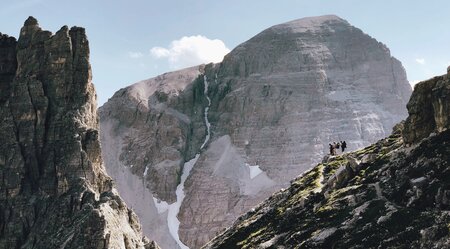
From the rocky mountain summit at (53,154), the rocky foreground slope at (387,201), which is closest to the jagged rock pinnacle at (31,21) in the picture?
the rocky mountain summit at (53,154)

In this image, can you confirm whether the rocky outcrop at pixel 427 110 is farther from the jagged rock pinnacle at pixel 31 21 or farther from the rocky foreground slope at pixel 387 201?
the jagged rock pinnacle at pixel 31 21

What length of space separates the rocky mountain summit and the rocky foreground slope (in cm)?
4983

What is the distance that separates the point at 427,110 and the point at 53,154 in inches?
3248

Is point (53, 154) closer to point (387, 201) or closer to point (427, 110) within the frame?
point (427, 110)

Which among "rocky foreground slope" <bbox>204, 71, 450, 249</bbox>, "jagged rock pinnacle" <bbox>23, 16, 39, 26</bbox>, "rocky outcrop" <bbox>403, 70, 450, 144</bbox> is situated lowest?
"rocky foreground slope" <bbox>204, 71, 450, 249</bbox>

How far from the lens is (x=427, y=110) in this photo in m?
40.7

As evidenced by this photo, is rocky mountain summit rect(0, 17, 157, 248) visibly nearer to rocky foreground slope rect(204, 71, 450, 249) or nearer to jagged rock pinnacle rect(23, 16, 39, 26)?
jagged rock pinnacle rect(23, 16, 39, 26)

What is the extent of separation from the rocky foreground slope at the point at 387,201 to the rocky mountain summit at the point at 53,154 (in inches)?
1962

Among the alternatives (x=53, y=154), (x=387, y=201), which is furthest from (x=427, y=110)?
(x=53, y=154)

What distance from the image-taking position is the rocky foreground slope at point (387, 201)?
104 feet

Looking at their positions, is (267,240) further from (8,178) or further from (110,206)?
(8,178)

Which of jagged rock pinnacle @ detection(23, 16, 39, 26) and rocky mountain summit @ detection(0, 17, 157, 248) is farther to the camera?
jagged rock pinnacle @ detection(23, 16, 39, 26)

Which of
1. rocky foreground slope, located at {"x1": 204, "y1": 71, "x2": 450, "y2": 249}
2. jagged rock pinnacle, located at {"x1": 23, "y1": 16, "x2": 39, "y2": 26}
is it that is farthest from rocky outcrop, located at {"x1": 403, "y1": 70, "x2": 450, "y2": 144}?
jagged rock pinnacle, located at {"x1": 23, "y1": 16, "x2": 39, "y2": 26}

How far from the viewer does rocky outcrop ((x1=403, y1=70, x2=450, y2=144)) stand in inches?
1506
